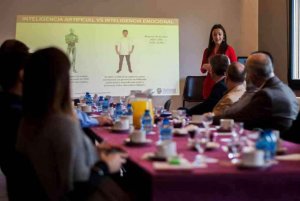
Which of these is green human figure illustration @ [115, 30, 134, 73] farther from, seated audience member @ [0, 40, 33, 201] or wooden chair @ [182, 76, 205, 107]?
seated audience member @ [0, 40, 33, 201]

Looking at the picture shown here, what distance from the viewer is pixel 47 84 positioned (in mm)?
1913

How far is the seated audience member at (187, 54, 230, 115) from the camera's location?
170 inches

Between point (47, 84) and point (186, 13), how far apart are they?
612cm

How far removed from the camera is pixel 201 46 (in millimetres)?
7914

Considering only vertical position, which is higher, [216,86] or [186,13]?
[186,13]

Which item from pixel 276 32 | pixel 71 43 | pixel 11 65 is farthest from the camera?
pixel 71 43

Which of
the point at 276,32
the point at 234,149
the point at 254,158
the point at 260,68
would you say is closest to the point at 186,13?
the point at 276,32

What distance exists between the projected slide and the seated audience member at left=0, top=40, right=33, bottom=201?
4503 mm

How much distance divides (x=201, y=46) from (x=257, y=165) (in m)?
6.15

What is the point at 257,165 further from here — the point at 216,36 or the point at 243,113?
the point at 216,36

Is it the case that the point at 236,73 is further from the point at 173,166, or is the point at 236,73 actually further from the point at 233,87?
the point at 173,166

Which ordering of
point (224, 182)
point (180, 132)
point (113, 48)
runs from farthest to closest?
point (113, 48)
point (180, 132)
point (224, 182)

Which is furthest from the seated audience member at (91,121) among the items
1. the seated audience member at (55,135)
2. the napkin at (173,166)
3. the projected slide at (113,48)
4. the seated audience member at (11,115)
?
the projected slide at (113,48)

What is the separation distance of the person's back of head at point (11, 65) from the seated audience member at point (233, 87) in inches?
70.0
